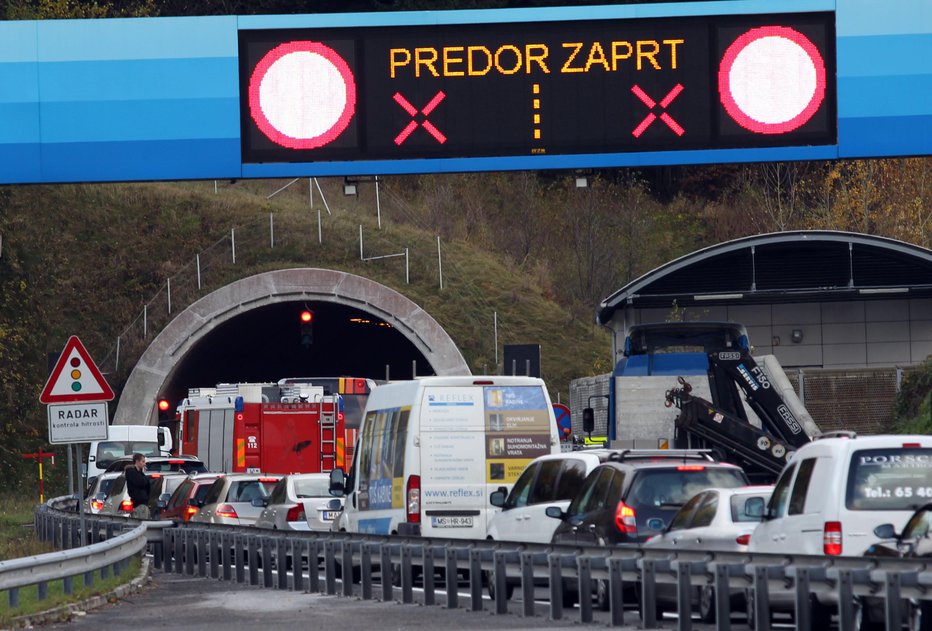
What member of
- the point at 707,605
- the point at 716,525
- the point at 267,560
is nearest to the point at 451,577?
the point at 716,525

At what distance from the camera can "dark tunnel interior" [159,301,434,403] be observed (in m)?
58.4

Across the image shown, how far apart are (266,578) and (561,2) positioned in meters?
37.1

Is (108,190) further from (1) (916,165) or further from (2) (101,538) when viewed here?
(2) (101,538)

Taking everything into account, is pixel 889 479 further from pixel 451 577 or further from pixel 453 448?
pixel 453 448

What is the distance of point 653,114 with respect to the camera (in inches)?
973

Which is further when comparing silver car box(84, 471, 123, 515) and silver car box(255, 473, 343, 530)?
silver car box(84, 471, 123, 515)

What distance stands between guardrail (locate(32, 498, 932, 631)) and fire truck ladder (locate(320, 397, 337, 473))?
12530 millimetres

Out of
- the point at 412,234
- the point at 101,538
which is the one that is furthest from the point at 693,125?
the point at 412,234

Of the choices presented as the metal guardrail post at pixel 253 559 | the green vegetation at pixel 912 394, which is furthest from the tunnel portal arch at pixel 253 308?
the metal guardrail post at pixel 253 559

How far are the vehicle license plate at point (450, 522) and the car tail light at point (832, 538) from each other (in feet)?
25.6

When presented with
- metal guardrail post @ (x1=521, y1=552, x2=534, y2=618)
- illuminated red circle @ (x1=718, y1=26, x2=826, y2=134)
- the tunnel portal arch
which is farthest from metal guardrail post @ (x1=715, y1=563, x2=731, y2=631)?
the tunnel portal arch

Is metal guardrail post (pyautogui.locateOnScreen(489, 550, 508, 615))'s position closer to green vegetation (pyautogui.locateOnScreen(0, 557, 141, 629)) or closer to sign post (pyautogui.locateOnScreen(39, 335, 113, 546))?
green vegetation (pyautogui.locateOnScreen(0, 557, 141, 629))

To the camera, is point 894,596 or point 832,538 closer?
point 894,596

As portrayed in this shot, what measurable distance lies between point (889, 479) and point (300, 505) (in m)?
12.8
